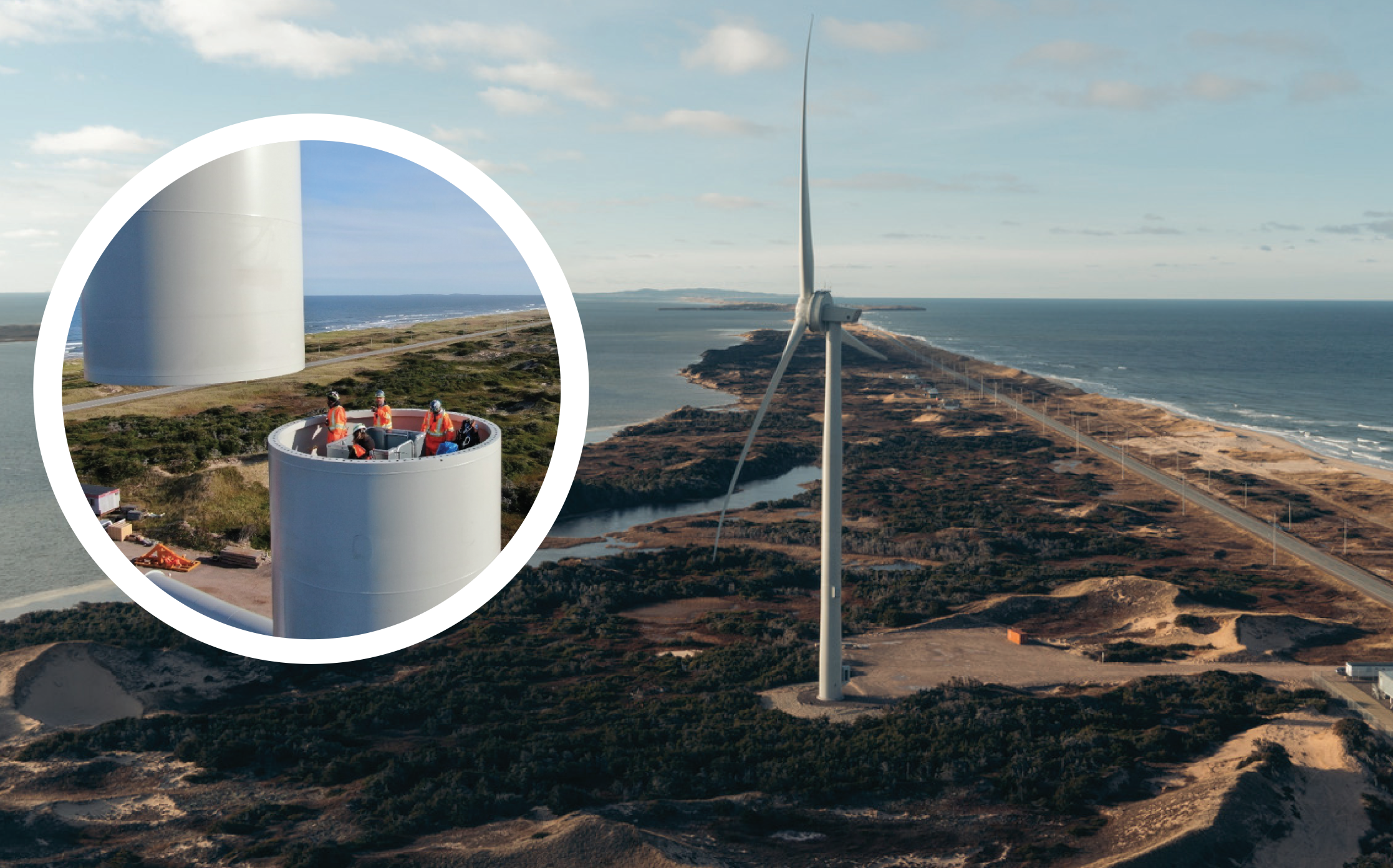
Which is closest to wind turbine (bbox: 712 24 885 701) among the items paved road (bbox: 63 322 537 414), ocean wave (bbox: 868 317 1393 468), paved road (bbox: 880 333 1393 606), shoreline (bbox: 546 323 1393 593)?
paved road (bbox: 63 322 537 414)

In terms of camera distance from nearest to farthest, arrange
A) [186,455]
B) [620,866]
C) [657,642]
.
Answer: [186,455] → [620,866] → [657,642]

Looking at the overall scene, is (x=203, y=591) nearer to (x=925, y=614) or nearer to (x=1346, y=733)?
(x=1346, y=733)

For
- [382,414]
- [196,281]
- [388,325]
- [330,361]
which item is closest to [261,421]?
[330,361]

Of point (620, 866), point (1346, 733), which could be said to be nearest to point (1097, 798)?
point (1346, 733)

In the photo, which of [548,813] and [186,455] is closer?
[186,455]

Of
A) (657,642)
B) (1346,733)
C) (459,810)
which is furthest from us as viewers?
(657,642)

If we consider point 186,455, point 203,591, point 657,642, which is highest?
point 186,455

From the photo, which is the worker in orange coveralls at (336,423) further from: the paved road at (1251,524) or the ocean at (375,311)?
the paved road at (1251,524)
